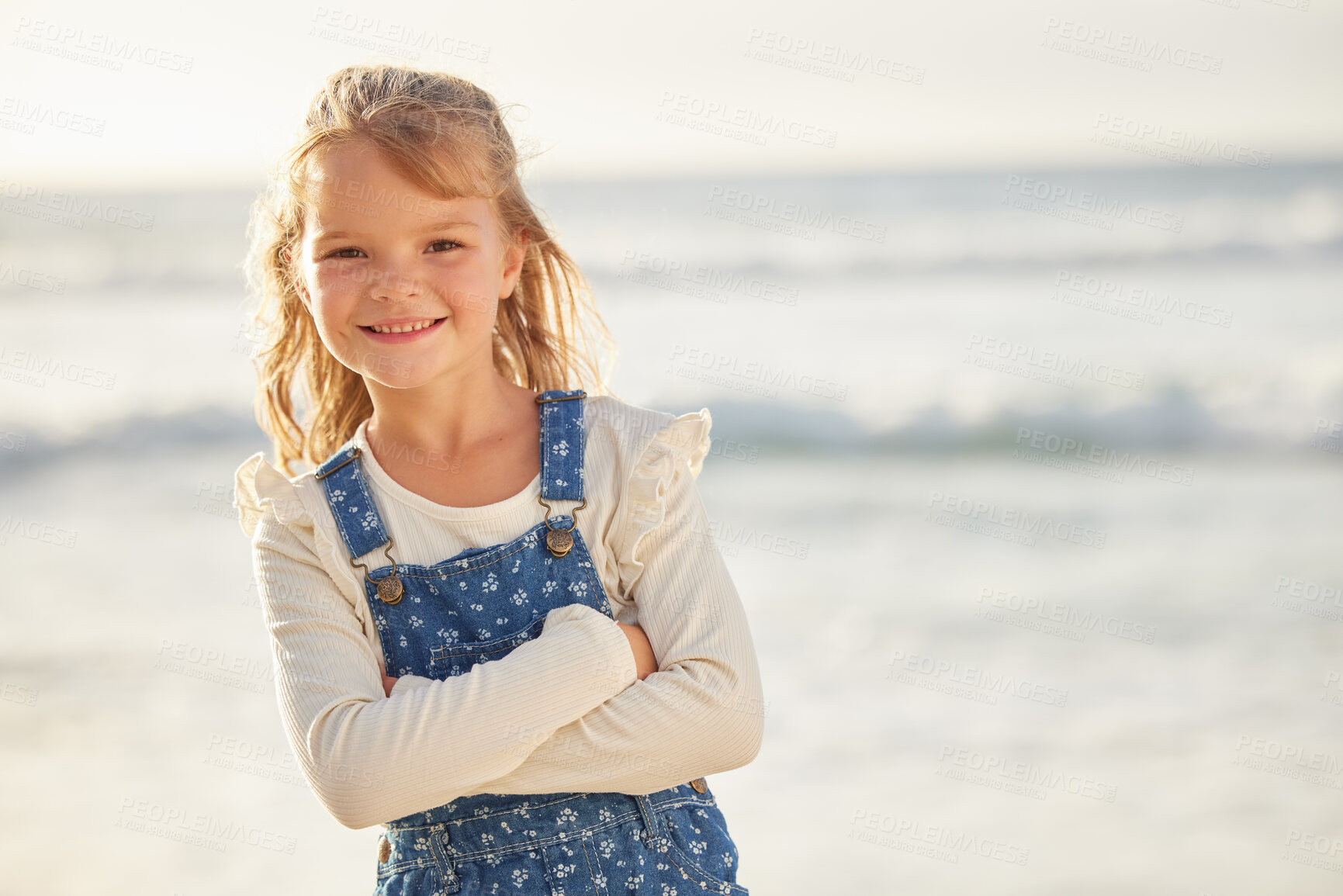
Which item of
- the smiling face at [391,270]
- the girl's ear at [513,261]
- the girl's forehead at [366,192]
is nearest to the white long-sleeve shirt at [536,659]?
the smiling face at [391,270]

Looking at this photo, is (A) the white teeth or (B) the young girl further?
(A) the white teeth

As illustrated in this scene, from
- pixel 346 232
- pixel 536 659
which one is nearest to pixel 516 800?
pixel 536 659

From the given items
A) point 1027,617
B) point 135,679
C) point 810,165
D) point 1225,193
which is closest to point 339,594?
point 135,679

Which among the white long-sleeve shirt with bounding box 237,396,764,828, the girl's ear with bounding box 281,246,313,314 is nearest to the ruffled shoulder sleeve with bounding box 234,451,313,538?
the white long-sleeve shirt with bounding box 237,396,764,828

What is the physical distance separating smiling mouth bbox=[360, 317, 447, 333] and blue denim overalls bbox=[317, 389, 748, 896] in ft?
0.82

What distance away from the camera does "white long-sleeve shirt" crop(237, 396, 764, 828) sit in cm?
178

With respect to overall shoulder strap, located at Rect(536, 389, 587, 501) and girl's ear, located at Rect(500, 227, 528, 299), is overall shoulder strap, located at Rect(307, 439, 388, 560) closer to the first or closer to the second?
overall shoulder strap, located at Rect(536, 389, 587, 501)

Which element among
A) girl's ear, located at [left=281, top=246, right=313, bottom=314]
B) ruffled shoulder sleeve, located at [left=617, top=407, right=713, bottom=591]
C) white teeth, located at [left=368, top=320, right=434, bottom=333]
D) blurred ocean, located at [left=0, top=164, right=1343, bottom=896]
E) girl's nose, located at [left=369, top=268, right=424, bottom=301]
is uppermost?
girl's nose, located at [left=369, top=268, right=424, bottom=301]

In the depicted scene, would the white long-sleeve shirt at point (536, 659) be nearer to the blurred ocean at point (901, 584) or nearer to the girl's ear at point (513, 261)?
the girl's ear at point (513, 261)

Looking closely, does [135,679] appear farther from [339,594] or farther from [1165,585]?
[1165,585]

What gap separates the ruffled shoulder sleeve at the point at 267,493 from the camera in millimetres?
2018

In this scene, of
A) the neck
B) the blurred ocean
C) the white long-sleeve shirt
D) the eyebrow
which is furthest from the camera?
the blurred ocean

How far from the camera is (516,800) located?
195 cm

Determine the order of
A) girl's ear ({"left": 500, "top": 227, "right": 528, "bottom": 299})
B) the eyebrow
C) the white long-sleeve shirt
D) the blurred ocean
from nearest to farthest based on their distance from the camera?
the white long-sleeve shirt → the eyebrow → girl's ear ({"left": 500, "top": 227, "right": 528, "bottom": 299}) → the blurred ocean
